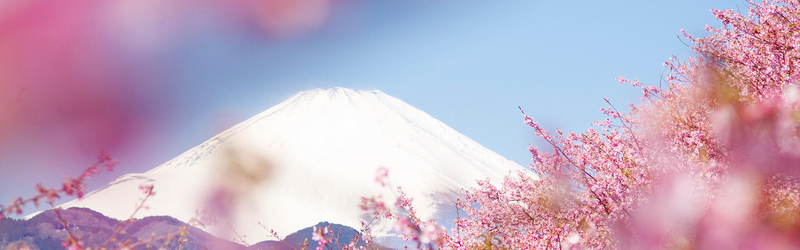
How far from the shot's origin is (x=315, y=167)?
260ft

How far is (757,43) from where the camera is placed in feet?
13.0

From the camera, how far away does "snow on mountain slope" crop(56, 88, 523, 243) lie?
65.3 m

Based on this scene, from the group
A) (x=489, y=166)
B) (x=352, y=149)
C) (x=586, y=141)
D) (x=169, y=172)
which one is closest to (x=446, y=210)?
(x=489, y=166)

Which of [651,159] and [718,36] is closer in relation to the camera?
[651,159]

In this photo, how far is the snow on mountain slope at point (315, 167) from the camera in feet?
214

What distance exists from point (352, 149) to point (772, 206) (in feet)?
273

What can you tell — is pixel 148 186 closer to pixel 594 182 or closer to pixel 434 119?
pixel 594 182

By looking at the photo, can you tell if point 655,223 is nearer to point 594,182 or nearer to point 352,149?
point 594,182

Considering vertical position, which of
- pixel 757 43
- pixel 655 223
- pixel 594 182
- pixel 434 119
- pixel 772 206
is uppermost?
pixel 434 119

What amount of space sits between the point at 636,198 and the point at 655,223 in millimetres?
454

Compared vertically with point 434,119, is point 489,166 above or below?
below

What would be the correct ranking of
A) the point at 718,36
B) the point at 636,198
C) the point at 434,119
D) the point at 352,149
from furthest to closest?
the point at 434,119
the point at 352,149
the point at 718,36
the point at 636,198

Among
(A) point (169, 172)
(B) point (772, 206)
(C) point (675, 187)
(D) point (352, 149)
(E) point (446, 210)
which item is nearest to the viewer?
(B) point (772, 206)

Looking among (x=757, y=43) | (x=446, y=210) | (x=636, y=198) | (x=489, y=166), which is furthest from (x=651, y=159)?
(x=489, y=166)
